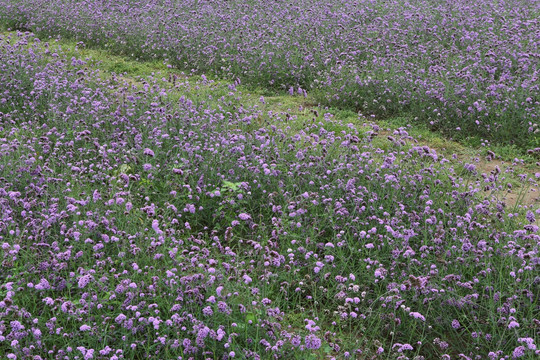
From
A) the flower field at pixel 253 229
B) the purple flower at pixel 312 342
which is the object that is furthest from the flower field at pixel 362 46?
the purple flower at pixel 312 342

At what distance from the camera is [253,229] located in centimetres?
513

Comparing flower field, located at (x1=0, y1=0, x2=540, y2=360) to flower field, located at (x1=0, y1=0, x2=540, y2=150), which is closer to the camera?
flower field, located at (x1=0, y1=0, x2=540, y2=360)

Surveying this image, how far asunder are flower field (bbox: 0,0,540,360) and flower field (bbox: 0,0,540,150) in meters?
0.10

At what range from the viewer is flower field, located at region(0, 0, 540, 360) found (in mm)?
3604

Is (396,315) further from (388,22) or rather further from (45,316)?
(388,22)

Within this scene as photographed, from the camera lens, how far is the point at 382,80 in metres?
8.70

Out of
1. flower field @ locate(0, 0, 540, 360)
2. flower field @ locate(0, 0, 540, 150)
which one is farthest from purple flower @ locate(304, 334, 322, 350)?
flower field @ locate(0, 0, 540, 150)

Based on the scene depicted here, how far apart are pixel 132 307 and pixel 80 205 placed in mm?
1563

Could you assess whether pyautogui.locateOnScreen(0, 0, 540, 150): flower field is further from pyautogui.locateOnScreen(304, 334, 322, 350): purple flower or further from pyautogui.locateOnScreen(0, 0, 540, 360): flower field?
pyautogui.locateOnScreen(304, 334, 322, 350): purple flower

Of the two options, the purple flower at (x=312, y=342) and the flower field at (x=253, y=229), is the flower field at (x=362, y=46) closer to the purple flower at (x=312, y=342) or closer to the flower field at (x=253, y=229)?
the flower field at (x=253, y=229)

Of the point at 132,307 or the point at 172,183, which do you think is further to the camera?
the point at 172,183

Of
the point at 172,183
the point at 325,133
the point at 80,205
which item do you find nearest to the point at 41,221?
the point at 80,205

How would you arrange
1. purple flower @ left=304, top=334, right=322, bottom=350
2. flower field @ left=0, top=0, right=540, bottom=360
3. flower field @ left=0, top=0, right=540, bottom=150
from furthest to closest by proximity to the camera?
flower field @ left=0, top=0, right=540, bottom=150 < flower field @ left=0, top=0, right=540, bottom=360 < purple flower @ left=304, top=334, right=322, bottom=350

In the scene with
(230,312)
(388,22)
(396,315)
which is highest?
(388,22)
